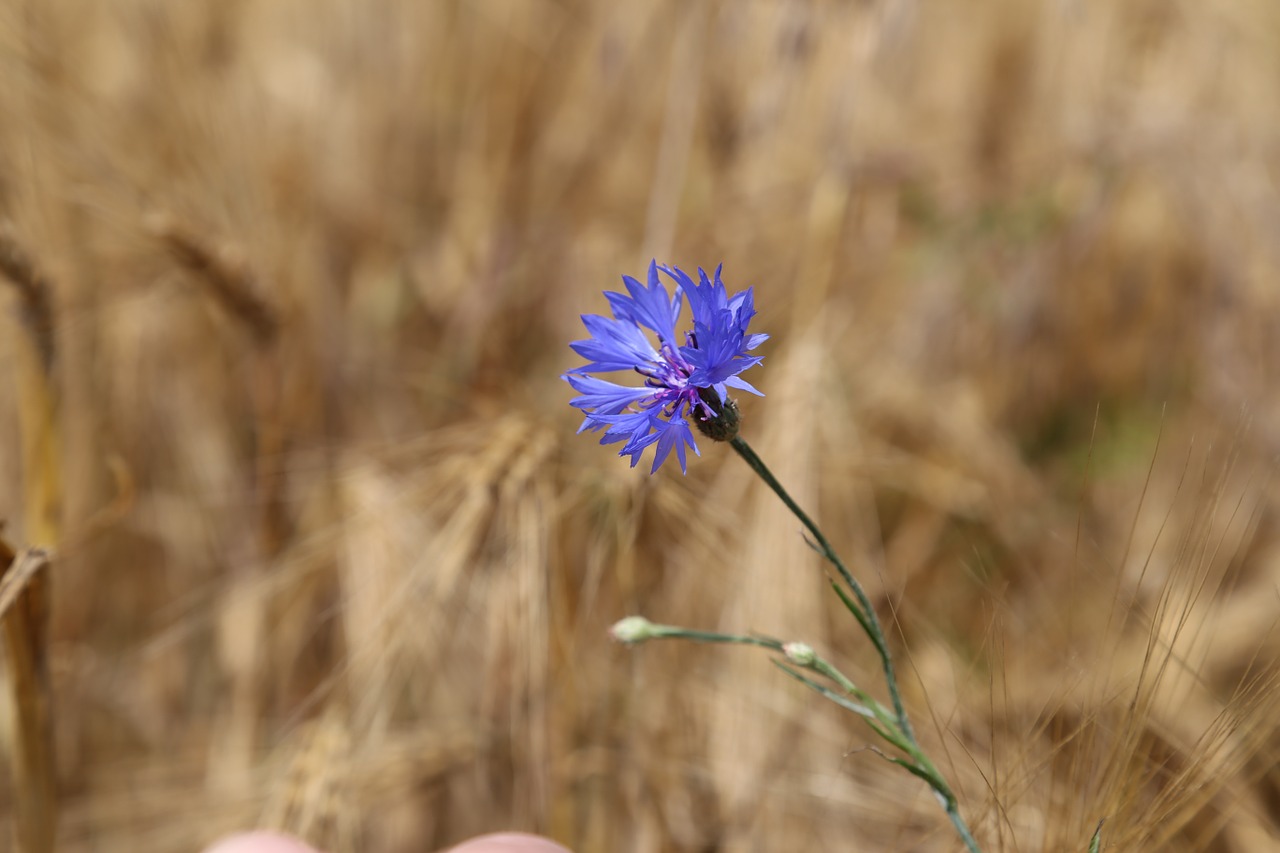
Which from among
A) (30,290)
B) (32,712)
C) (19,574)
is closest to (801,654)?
(19,574)

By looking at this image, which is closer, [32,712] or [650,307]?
[650,307]

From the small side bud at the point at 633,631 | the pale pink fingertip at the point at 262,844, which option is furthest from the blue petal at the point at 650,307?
the pale pink fingertip at the point at 262,844

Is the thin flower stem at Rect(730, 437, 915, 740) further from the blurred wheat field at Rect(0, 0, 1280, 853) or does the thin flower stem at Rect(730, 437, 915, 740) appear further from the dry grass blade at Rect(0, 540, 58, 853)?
the dry grass blade at Rect(0, 540, 58, 853)

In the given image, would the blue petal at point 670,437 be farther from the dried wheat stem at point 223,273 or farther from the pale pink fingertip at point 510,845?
the dried wheat stem at point 223,273

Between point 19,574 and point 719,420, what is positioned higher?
point 19,574

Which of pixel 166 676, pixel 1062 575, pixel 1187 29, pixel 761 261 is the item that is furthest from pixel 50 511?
pixel 1187 29

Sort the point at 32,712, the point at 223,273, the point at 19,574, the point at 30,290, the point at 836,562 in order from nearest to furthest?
the point at 836,562, the point at 19,574, the point at 32,712, the point at 30,290, the point at 223,273

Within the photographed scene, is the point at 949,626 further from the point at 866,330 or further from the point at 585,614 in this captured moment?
the point at 585,614

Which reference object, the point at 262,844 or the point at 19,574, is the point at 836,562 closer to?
the point at 262,844
